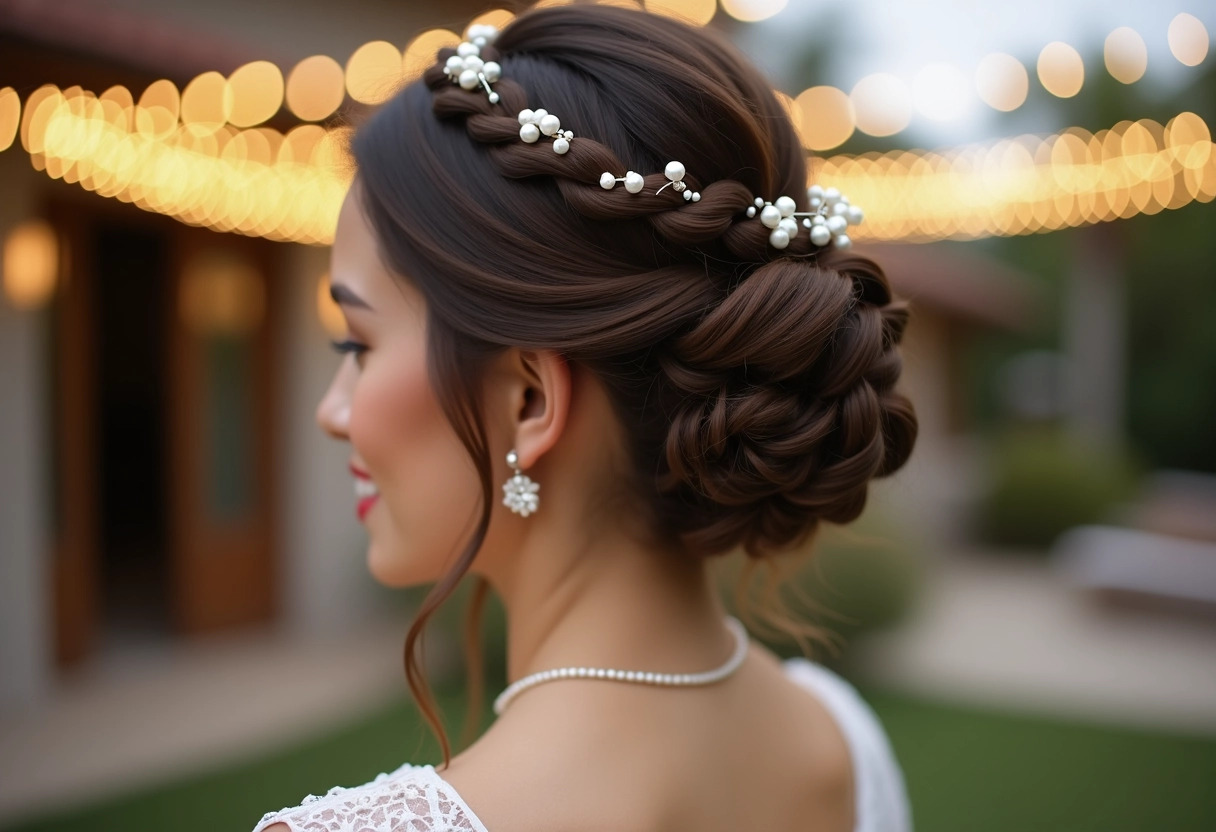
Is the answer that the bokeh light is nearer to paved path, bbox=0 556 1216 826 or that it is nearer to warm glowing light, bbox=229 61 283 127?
paved path, bbox=0 556 1216 826

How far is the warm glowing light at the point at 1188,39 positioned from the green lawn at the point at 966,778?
15.8ft

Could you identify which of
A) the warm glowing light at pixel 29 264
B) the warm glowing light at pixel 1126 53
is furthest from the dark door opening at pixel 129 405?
the warm glowing light at pixel 1126 53

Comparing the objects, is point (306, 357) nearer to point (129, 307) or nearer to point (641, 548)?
point (129, 307)

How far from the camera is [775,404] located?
1.20 meters

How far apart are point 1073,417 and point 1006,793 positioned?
1424 centimetres

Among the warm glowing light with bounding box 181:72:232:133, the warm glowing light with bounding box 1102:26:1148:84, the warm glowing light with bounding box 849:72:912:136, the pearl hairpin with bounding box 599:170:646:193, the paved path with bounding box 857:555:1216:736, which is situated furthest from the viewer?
the warm glowing light with bounding box 849:72:912:136

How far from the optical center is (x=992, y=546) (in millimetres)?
13203

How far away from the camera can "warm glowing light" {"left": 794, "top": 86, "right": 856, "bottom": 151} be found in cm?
782

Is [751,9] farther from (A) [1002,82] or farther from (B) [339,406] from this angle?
(B) [339,406]

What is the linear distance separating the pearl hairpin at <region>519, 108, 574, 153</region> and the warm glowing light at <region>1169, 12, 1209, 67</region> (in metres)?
7.24

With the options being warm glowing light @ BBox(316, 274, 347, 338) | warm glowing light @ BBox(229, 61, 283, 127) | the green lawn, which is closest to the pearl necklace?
the green lawn

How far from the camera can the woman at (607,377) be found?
1.17 metres

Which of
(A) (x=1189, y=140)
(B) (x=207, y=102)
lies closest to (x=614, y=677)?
(B) (x=207, y=102)

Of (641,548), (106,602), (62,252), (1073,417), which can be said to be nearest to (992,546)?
(1073,417)
